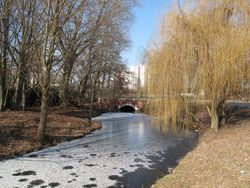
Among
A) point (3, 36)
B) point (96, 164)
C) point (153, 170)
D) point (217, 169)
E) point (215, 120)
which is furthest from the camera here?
point (3, 36)

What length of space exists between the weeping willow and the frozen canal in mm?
1562

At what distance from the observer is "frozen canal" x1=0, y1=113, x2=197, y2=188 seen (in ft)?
21.5

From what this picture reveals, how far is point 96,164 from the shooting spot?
8055 mm

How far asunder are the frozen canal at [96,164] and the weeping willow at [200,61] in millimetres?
1562

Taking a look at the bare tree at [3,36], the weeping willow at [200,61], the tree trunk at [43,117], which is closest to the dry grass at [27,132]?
the tree trunk at [43,117]

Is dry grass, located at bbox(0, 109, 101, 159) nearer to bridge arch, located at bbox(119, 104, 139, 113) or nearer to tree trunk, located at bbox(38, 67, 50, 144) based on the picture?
tree trunk, located at bbox(38, 67, 50, 144)

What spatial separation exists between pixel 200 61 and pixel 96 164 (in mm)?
5205

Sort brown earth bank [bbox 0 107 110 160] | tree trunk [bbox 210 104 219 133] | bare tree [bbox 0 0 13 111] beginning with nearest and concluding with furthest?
brown earth bank [bbox 0 107 110 160]
tree trunk [bbox 210 104 219 133]
bare tree [bbox 0 0 13 111]

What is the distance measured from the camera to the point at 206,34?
10.6 metres

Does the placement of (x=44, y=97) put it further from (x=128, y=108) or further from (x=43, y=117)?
(x=128, y=108)

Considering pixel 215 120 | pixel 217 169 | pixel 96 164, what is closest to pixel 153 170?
pixel 96 164

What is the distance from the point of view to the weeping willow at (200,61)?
33.2 ft

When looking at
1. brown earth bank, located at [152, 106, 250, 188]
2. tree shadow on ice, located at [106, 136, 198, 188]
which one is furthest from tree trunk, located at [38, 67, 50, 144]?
brown earth bank, located at [152, 106, 250, 188]

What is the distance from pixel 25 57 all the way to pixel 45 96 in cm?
389
